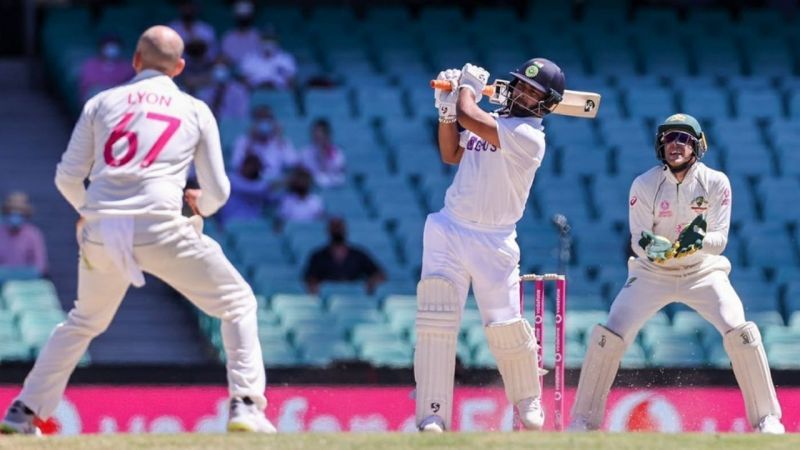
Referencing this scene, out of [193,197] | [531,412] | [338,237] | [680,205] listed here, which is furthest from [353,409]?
[193,197]

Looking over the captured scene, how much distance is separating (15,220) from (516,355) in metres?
6.52

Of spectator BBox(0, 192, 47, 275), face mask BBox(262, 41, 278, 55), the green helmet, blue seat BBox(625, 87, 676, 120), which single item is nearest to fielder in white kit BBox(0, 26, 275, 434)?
the green helmet

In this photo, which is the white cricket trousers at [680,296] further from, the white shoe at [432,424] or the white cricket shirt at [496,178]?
the white shoe at [432,424]

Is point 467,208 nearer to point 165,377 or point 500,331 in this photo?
point 500,331

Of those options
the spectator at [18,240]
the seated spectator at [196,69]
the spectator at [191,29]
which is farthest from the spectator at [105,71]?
the spectator at [18,240]

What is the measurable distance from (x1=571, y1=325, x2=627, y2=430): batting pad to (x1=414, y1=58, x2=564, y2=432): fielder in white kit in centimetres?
69

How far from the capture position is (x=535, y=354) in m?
9.46

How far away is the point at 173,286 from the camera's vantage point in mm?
8336

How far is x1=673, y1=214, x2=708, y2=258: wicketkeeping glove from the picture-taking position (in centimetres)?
968

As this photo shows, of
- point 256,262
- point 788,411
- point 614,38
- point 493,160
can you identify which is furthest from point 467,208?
point 614,38

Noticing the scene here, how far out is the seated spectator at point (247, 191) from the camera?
1574 centimetres

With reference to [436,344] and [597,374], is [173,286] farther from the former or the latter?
[597,374]

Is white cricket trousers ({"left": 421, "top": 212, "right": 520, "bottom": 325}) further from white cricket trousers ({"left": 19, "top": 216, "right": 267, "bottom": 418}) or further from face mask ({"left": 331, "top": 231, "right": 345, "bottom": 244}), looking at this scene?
face mask ({"left": 331, "top": 231, "right": 345, "bottom": 244})

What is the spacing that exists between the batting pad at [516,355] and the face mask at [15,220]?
639 cm
